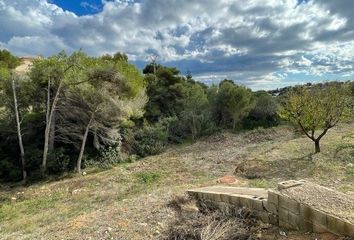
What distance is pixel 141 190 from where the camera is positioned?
33.7ft

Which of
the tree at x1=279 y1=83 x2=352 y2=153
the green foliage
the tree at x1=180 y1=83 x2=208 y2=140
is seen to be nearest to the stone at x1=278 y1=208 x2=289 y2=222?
the tree at x1=279 y1=83 x2=352 y2=153

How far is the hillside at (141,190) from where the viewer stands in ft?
20.2

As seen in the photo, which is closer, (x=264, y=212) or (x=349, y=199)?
(x=349, y=199)

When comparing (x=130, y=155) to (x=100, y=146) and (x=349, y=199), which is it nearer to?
(x=100, y=146)

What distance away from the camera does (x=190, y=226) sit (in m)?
5.32

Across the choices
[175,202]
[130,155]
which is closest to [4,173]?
[130,155]

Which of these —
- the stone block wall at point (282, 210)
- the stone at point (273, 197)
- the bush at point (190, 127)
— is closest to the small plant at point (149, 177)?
the stone block wall at point (282, 210)

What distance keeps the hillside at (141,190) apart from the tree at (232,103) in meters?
10.4

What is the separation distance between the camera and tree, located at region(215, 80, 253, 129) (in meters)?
27.3

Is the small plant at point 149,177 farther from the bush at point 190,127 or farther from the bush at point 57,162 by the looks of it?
the bush at point 190,127

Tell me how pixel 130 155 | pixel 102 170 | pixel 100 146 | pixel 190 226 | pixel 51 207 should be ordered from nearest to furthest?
pixel 190 226 < pixel 51 207 < pixel 102 170 < pixel 100 146 < pixel 130 155

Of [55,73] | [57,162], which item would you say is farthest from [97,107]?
[57,162]

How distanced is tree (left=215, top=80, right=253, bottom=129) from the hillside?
1037cm

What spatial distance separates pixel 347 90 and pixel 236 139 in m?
9.48
